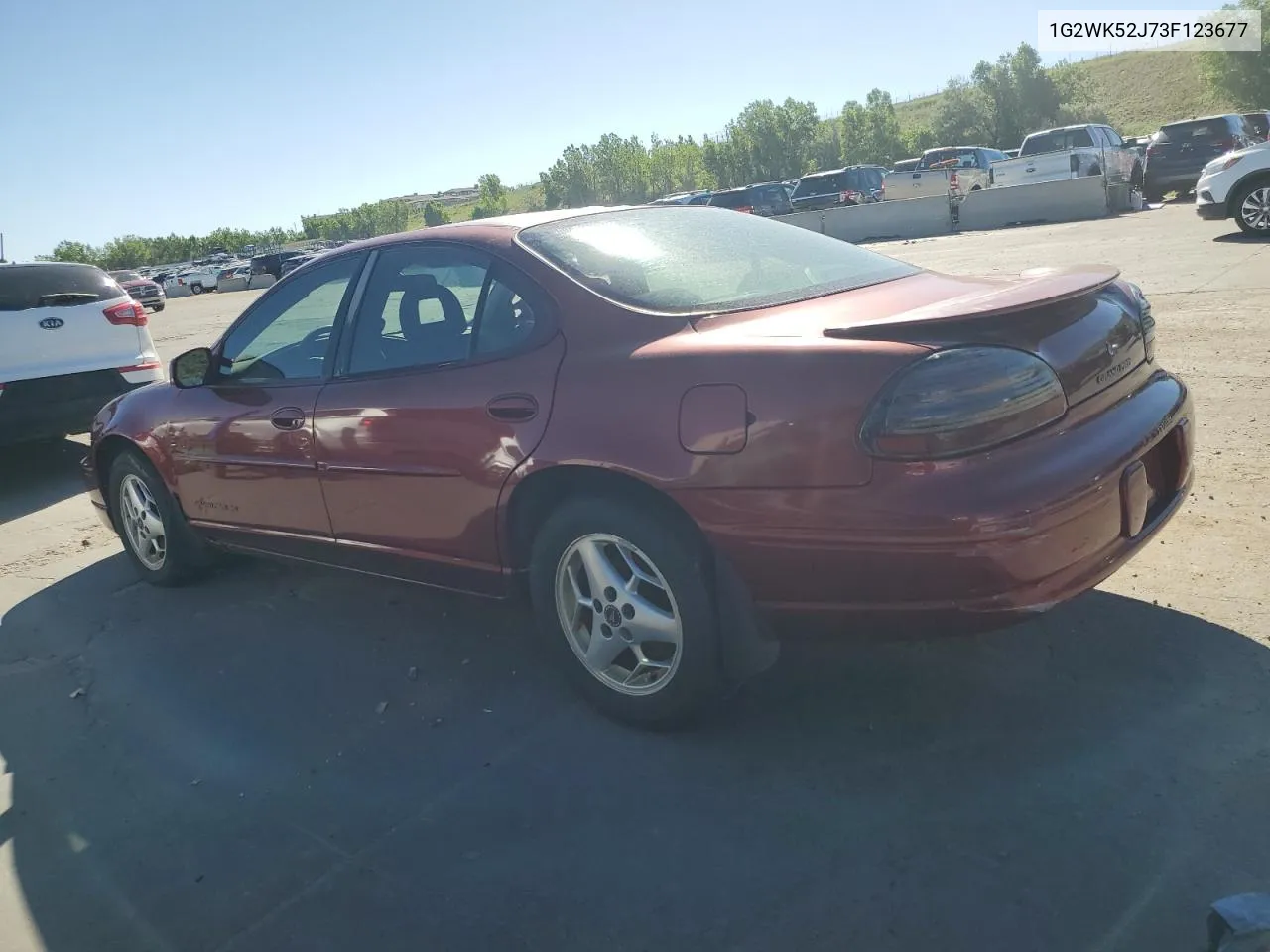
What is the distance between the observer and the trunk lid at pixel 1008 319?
261 cm

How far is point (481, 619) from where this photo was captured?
4.22 m

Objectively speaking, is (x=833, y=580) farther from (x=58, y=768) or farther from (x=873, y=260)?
(x=58, y=768)

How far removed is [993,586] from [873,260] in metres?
1.61

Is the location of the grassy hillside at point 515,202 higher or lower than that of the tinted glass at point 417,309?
higher

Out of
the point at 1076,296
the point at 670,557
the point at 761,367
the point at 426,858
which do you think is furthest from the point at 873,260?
the point at 426,858

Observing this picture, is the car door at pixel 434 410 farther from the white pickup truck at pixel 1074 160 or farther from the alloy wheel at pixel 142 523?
the white pickup truck at pixel 1074 160

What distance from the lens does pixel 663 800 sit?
2.81 meters

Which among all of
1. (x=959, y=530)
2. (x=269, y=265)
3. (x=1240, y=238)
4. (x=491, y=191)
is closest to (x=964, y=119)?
(x=491, y=191)

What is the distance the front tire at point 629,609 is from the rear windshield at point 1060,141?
25058mm

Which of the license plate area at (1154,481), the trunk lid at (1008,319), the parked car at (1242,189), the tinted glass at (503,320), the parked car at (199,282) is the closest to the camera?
the trunk lid at (1008,319)

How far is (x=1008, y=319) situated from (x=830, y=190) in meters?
30.5

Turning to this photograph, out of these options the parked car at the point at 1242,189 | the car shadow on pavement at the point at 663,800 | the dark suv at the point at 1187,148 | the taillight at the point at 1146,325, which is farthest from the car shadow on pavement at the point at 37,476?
the dark suv at the point at 1187,148

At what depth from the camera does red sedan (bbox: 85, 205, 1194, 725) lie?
252 cm

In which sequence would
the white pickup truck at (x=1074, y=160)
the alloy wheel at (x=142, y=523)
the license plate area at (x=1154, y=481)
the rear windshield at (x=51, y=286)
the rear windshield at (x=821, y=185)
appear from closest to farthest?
the license plate area at (x=1154, y=481) → the alloy wheel at (x=142, y=523) → the rear windshield at (x=51, y=286) → the white pickup truck at (x=1074, y=160) → the rear windshield at (x=821, y=185)
